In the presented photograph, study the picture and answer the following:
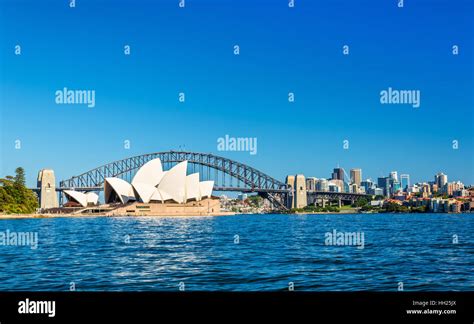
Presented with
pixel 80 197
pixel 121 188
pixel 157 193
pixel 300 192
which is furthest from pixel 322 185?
pixel 80 197

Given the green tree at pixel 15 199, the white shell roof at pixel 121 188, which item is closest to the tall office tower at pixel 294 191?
the white shell roof at pixel 121 188

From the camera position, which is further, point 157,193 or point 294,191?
point 294,191

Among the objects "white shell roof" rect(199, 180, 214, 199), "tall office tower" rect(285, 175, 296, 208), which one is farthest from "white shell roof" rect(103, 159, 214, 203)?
"tall office tower" rect(285, 175, 296, 208)

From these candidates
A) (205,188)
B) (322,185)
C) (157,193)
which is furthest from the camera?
(322,185)

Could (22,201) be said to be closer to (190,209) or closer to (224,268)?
(190,209)

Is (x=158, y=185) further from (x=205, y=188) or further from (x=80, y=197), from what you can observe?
(x=80, y=197)

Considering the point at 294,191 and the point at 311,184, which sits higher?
the point at 311,184
